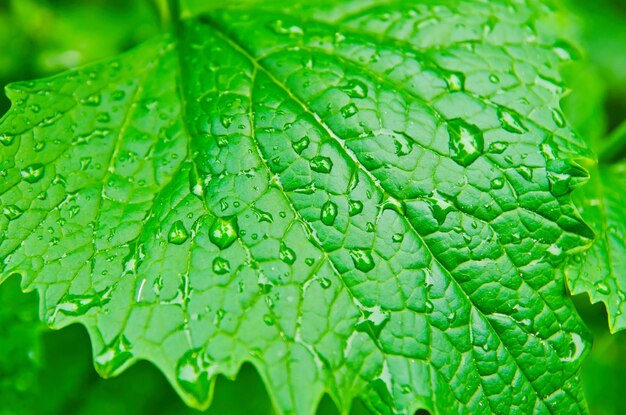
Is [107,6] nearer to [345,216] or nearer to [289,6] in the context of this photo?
[289,6]

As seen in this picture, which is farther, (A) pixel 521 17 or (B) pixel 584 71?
(B) pixel 584 71

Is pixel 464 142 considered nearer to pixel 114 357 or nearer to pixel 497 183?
pixel 497 183

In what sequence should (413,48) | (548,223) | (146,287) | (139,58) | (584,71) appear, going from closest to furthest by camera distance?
(146,287) → (548,223) → (413,48) → (139,58) → (584,71)

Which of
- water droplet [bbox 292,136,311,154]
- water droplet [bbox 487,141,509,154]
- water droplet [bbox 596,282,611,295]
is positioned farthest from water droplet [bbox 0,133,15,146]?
water droplet [bbox 596,282,611,295]

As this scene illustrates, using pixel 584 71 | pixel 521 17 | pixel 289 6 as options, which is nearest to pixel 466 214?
pixel 521 17

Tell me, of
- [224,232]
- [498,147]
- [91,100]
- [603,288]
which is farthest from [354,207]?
[91,100]

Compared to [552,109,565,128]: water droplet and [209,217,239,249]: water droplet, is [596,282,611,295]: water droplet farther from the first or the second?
[209,217,239,249]: water droplet

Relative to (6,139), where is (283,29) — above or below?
above

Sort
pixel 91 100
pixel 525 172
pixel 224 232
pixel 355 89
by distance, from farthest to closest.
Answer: pixel 91 100 → pixel 355 89 → pixel 525 172 → pixel 224 232
